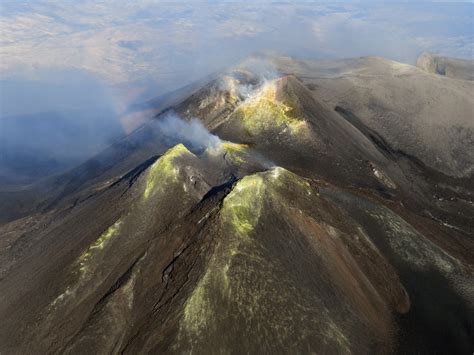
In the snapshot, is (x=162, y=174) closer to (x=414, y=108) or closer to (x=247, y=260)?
(x=247, y=260)

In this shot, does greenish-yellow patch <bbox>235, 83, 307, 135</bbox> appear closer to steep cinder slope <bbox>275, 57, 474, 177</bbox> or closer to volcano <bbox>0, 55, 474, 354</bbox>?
volcano <bbox>0, 55, 474, 354</bbox>

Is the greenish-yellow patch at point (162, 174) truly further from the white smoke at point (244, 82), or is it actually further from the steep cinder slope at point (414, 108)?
the steep cinder slope at point (414, 108)

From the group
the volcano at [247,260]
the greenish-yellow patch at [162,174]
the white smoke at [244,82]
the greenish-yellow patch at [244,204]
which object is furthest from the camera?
the white smoke at [244,82]

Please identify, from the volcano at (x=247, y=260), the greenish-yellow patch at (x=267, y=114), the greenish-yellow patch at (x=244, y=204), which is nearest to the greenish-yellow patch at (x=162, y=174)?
the volcano at (x=247, y=260)

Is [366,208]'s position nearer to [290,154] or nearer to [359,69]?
[290,154]

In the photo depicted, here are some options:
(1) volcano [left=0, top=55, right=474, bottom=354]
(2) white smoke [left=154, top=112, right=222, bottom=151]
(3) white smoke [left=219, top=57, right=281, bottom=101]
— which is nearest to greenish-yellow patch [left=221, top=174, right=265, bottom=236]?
(1) volcano [left=0, top=55, right=474, bottom=354]

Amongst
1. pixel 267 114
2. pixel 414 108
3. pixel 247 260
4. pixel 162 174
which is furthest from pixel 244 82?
pixel 247 260

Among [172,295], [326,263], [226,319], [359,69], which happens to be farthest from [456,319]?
[359,69]
